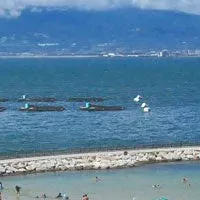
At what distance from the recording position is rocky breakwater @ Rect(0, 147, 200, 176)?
2309 inches

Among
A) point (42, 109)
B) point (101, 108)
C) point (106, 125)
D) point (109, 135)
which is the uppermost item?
point (42, 109)

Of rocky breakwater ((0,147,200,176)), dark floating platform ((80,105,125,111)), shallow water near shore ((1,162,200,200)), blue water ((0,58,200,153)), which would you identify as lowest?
shallow water near shore ((1,162,200,200))

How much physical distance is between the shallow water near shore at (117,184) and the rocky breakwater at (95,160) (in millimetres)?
1171

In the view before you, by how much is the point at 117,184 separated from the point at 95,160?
334 inches

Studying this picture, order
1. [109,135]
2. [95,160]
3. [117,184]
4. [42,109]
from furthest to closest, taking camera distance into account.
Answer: [42,109]
[109,135]
[95,160]
[117,184]

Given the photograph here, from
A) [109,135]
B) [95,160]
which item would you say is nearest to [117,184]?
[95,160]

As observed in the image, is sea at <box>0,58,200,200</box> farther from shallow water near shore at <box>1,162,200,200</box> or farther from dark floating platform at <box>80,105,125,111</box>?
dark floating platform at <box>80,105,125,111</box>

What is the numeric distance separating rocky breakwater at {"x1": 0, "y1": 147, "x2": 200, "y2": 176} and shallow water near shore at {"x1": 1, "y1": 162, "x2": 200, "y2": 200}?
1171 millimetres

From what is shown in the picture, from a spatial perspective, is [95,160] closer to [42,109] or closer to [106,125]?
[106,125]

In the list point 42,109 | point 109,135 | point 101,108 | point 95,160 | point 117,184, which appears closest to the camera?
point 117,184

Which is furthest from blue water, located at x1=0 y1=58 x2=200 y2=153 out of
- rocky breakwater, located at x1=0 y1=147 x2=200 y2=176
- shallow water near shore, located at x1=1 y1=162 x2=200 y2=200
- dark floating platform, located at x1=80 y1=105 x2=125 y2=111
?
shallow water near shore, located at x1=1 y1=162 x2=200 y2=200

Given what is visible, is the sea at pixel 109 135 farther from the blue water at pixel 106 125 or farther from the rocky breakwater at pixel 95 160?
the rocky breakwater at pixel 95 160

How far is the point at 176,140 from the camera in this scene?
80000 millimetres

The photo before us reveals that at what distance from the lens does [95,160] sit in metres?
61.7
